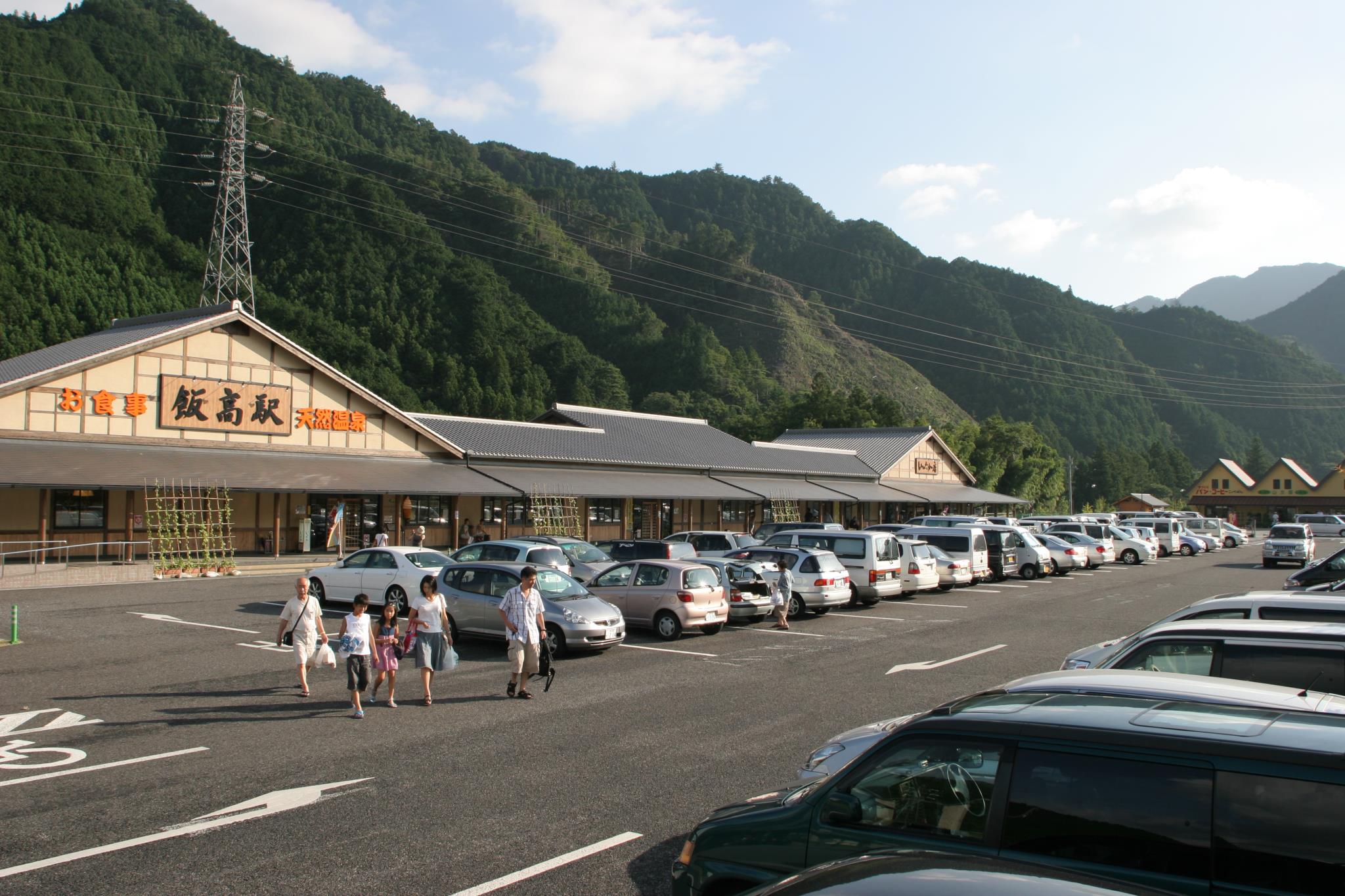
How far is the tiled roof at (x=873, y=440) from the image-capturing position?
6034cm

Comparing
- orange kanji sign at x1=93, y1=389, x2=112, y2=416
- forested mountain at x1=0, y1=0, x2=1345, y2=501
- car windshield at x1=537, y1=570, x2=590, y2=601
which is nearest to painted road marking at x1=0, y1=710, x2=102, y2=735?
car windshield at x1=537, y1=570, x2=590, y2=601

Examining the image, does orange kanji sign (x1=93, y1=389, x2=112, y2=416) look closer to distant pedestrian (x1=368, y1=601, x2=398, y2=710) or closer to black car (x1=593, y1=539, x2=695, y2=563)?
black car (x1=593, y1=539, x2=695, y2=563)

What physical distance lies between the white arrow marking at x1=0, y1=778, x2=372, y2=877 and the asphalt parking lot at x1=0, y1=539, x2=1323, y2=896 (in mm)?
27

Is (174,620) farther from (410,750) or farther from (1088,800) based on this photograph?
(1088,800)

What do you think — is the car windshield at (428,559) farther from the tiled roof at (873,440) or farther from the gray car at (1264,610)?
the tiled roof at (873,440)

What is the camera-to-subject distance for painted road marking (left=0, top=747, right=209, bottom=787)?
8.64 m

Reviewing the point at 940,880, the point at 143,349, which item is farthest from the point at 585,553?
the point at 940,880

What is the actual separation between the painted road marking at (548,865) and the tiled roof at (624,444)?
105 feet

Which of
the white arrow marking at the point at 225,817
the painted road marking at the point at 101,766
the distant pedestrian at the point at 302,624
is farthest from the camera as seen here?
the distant pedestrian at the point at 302,624

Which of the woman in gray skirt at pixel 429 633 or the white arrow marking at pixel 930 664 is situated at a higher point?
the woman in gray skirt at pixel 429 633

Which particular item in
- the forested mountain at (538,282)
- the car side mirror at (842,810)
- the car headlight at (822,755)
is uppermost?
the forested mountain at (538,282)

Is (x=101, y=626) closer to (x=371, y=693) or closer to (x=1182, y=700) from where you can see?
(x=371, y=693)

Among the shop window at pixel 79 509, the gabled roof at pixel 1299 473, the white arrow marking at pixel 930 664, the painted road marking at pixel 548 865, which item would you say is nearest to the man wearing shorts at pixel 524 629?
the painted road marking at pixel 548 865

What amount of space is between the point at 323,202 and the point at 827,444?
51031 millimetres
